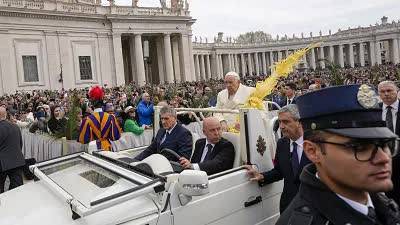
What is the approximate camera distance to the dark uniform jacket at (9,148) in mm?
9133

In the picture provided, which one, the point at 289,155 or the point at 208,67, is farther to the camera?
the point at 208,67

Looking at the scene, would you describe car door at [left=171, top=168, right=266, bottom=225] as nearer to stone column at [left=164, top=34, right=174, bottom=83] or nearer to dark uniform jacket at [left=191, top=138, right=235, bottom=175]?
dark uniform jacket at [left=191, top=138, right=235, bottom=175]

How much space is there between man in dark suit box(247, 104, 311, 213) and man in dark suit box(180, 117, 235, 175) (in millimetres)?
465

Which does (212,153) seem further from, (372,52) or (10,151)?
(372,52)

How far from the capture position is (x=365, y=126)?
203cm

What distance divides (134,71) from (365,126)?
52848 millimetres

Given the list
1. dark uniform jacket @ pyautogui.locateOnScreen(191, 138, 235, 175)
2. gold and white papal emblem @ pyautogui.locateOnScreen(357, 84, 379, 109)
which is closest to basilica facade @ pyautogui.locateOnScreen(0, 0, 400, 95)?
dark uniform jacket @ pyautogui.locateOnScreen(191, 138, 235, 175)

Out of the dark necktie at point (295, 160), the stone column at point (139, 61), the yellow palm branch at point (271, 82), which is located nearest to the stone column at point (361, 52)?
the stone column at point (139, 61)

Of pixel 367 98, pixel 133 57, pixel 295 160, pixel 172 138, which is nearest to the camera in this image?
pixel 367 98

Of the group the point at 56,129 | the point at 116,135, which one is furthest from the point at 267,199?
the point at 56,129

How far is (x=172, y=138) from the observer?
6402 mm

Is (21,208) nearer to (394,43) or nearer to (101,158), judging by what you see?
(101,158)

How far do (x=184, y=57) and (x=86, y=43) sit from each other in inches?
584

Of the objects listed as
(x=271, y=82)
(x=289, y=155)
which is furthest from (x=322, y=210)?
(x=271, y=82)
